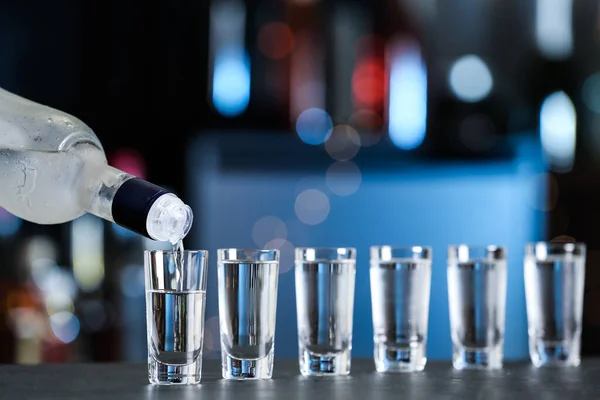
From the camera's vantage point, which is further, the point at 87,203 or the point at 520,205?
the point at 520,205

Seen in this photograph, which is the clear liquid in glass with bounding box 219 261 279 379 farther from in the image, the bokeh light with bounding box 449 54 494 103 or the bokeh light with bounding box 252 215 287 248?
the bokeh light with bounding box 449 54 494 103

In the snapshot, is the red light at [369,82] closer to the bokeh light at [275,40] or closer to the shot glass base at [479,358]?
the bokeh light at [275,40]

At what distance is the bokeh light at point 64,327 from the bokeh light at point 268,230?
0.52 metres

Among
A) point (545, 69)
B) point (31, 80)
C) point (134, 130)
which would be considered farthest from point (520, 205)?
point (31, 80)

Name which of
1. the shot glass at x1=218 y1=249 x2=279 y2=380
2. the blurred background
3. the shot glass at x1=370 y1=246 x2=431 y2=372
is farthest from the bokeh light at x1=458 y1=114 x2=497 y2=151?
the shot glass at x1=218 y1=249 x2=279 y2=380

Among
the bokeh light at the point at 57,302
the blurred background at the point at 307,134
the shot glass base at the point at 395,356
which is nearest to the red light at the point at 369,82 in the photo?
the blurred background at the point at 307,134

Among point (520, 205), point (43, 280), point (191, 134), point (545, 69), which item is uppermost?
point (545, 69)

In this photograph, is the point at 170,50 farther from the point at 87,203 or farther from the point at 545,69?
the point at 87,203

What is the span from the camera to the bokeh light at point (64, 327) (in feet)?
8.22

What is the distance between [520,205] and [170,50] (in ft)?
3.68

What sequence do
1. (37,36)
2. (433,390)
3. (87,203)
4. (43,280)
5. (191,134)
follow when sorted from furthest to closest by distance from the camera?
(37,36) < (191,134) < (43,280) < (87,203) < (433,390)

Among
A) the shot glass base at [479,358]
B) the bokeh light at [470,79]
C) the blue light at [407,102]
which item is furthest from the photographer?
the bokeh light at [470,79]

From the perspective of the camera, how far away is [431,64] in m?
3.15

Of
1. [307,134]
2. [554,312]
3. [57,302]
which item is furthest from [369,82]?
[554,312]
